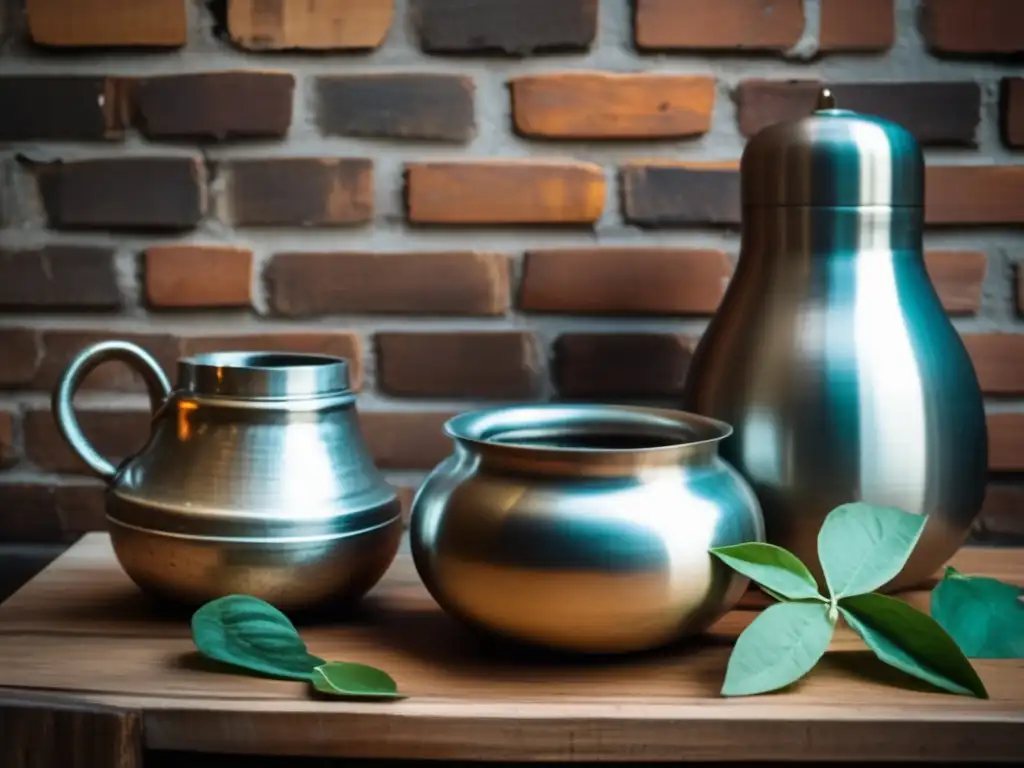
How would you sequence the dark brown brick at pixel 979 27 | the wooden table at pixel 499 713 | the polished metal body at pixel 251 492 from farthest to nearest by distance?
the dark brown brick at pixel 979 27
the polished metal body at pixel 251 492
the wooden table at pixel 499 713

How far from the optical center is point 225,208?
2.86ft

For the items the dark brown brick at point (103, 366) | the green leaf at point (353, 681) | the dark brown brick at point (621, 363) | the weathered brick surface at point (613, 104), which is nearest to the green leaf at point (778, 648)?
the green leaf at point (353, 681)

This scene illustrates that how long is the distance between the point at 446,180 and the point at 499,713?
1.56 feet

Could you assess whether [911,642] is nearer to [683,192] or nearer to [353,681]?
[353,681]

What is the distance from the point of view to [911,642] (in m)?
0.56

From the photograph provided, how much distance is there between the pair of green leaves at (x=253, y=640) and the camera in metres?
0.57

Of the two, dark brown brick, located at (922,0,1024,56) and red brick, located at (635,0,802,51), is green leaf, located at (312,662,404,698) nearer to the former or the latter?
red brick, located at (635,0,802,51)

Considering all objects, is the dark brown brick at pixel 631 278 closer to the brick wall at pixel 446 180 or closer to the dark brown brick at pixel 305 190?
the brick wall at pixel 446 180

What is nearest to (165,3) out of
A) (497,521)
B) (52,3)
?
(52,3)

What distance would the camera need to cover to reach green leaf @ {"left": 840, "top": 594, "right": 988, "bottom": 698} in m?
0.54

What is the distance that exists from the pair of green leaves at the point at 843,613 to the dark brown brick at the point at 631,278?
0.97 ft

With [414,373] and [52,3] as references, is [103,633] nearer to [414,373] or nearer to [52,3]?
[414,373]

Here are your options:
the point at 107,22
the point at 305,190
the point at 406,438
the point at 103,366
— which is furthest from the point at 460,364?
the point at 107,22

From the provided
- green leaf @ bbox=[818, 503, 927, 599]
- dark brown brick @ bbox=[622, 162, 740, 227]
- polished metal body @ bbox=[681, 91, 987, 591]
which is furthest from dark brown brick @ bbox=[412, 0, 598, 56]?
green leaf @ bbox=[818, 503, 927, 599]
